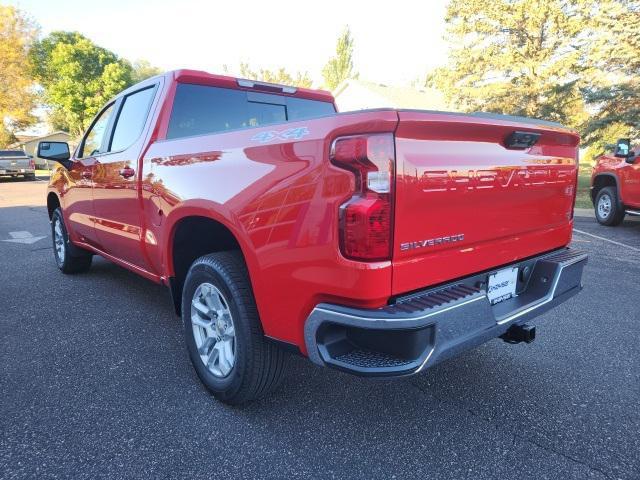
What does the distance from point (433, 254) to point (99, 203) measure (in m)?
3.05

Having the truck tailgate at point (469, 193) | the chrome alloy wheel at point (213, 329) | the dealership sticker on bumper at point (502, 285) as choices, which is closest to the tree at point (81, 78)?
the chrome alloy wheel at point (213, 329)

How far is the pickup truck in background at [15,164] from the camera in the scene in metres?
22.8

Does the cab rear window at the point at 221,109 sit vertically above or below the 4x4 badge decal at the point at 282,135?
above

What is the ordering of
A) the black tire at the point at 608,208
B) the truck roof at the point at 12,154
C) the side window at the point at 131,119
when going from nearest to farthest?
the side window at the point at 131,119 → the black tire at the point at 608,208 → the truck roof at the point at 12,154

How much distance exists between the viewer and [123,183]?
3242 mm

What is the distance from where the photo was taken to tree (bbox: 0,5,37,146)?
3659cm

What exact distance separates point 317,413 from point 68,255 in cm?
388

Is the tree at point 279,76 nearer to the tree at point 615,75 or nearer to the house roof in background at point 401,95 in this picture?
the house roof in background at point 401,95

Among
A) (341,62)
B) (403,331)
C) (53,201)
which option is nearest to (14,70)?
(341,62)

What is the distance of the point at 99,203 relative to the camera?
3711 millimetres

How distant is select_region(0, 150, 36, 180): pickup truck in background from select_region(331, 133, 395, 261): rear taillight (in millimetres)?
27282

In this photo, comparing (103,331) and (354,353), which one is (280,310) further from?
(103,331)

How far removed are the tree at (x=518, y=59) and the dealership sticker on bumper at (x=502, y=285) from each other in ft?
52.1

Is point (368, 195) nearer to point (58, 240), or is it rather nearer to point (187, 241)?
point (187, 241)
